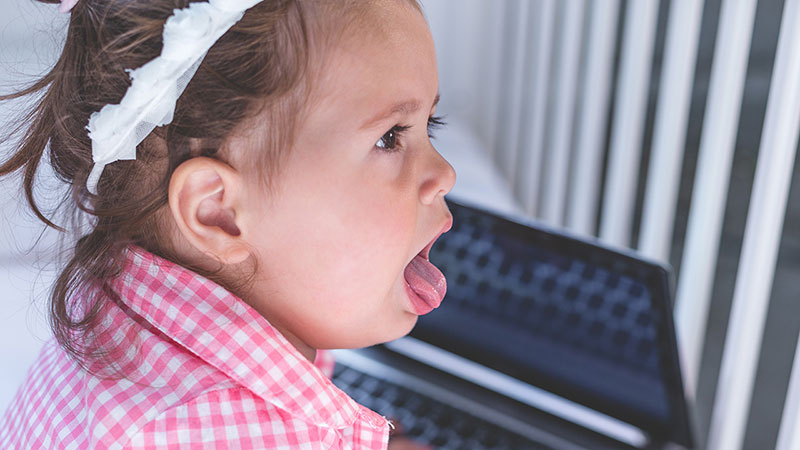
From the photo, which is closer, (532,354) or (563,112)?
(532,354)

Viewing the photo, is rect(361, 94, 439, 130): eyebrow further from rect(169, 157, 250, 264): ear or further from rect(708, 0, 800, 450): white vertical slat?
rect(708, 0, 800, 450): white vertical slat

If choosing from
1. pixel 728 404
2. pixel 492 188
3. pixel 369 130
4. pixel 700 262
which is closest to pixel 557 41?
pixel 492 188

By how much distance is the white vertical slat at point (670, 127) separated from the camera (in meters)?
0.80

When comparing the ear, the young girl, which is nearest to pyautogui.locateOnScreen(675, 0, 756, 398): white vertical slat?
the young girl

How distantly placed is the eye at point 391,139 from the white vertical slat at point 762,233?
13.9 inches

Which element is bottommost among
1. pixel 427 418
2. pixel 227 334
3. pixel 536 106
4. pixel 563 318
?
pixel 427 418

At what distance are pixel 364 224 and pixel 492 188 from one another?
650 millimetres

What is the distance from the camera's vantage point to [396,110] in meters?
0.51

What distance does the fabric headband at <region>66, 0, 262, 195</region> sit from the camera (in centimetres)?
43

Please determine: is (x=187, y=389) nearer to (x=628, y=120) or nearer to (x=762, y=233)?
(x=762, y=233)

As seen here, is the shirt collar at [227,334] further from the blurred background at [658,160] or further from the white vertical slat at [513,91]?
the white vertical slat at [513,91]

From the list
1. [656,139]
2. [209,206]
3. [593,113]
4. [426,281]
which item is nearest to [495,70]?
[593,113]

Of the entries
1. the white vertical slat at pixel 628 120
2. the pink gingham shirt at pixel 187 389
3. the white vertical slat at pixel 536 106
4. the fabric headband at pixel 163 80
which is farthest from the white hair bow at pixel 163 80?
the white vertical slat at pixel 536 106

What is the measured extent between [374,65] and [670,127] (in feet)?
1.53
